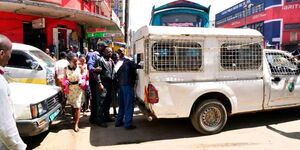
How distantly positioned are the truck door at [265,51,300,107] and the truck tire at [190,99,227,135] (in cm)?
124

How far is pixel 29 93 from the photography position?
13.3 ft

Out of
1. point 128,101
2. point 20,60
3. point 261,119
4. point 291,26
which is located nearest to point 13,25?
point 20,60

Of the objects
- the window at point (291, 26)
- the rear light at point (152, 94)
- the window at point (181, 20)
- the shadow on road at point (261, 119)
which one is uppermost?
the window at point (291, 26)

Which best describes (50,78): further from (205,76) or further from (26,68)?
(205,76)

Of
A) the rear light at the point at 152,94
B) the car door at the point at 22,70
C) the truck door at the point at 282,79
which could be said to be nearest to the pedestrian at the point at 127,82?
the rear light at the point at 152,94

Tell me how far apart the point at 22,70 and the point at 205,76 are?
4.72 meters

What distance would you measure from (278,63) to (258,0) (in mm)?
40982

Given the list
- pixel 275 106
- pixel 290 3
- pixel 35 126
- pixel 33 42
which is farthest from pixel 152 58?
pixel 290 3

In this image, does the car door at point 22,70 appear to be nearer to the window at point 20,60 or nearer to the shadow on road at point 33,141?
Result: the window at point 20,60

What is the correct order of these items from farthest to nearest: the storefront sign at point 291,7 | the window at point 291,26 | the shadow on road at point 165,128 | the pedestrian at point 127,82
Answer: the window at point 291,26 → the storefront sign at point 291,7 → the pedestrian at point 127,82 → the shadow on road at point 165,128

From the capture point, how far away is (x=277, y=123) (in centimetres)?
550

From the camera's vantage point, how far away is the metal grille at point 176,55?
4.45m

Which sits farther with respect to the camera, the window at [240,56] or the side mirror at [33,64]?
the side mirror at [33,64]

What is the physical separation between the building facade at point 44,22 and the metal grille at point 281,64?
811 cm
